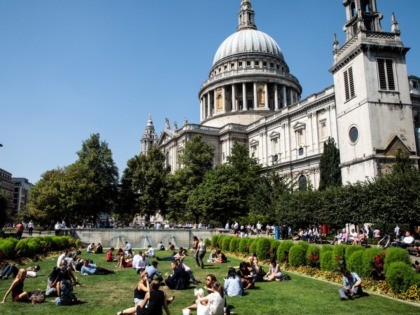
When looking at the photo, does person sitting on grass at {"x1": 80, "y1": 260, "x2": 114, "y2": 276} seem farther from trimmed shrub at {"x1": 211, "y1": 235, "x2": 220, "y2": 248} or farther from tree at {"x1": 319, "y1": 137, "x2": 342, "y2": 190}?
tree at {"x1": 319, "y1": 137, "x2": 342, "y2": 190}

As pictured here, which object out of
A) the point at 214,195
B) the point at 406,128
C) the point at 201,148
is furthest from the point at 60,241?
the point at 406,128

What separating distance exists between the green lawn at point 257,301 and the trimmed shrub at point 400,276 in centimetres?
70

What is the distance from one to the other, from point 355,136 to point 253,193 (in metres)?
15.0

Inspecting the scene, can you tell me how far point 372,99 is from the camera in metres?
33.4

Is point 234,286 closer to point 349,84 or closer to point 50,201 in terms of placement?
point 349,84

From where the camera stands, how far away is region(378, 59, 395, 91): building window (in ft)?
112

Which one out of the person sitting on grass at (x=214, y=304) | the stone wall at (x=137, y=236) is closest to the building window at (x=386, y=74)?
the stone wall at (x=137, y=236)

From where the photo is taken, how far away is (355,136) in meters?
35.0

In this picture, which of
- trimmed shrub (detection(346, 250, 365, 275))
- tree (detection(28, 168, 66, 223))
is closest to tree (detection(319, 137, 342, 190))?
trimmed shrub (detection(346, 250, 365, 275))

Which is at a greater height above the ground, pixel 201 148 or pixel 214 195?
pixel 201 148

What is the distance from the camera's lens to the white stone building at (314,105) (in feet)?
110

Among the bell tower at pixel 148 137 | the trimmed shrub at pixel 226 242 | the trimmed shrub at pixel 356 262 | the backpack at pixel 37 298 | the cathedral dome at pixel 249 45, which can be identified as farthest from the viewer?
the bell tower at pixel 148 137

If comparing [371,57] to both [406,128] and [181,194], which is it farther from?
[181,194]

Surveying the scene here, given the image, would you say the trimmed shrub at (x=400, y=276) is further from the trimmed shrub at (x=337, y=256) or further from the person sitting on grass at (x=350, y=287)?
the trimmed shrub at (x=337, y=256)
